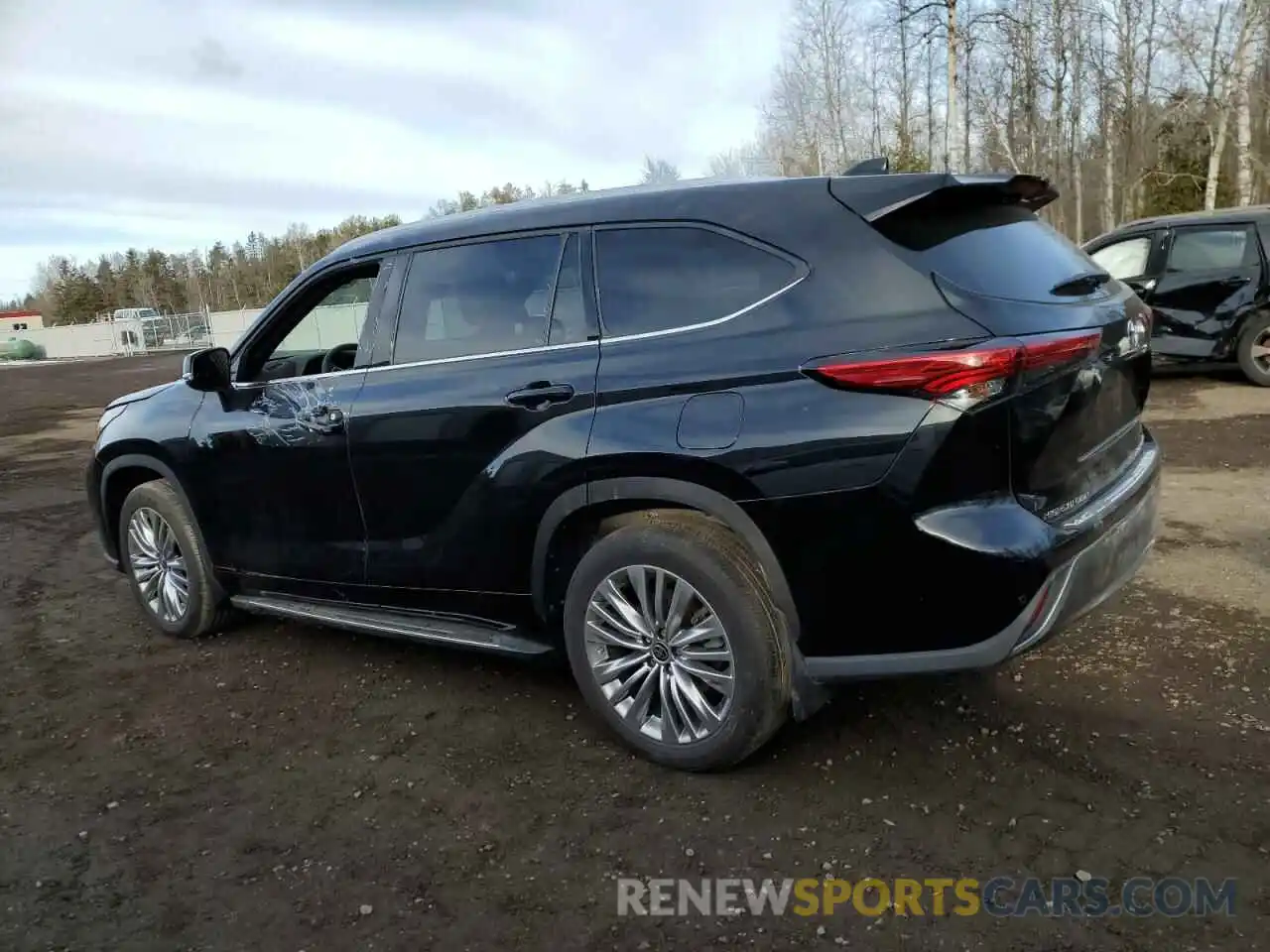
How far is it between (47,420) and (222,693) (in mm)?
14776

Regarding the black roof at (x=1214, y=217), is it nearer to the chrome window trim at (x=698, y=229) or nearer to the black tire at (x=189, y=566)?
the chrome window trim at (x=698, y=229)

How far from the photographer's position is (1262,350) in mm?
10016

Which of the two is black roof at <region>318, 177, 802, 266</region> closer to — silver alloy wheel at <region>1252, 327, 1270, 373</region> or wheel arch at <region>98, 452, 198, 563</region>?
wheel arch at <region>98, 452, 198, 563</region>

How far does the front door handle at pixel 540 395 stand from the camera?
328cm

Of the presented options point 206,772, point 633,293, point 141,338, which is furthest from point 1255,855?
point 141,338

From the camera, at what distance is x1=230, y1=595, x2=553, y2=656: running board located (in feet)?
11.8

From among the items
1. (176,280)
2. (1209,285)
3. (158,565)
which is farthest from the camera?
(176,280)

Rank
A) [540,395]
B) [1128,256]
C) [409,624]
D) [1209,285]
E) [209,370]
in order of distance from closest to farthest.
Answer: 1. [540,395]
2. [409,624]
3. [209,370]
4. [1209,285]
5. [1128,256]

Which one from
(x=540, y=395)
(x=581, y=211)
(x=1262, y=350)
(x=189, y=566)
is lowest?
(x=1262, y=350)

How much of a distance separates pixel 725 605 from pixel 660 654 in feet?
1.11

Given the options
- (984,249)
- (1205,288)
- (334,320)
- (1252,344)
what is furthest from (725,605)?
(1252,344)

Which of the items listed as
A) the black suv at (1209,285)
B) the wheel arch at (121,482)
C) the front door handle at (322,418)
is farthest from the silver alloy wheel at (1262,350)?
the wheel arch at (121,482)

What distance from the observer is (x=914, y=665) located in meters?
2.83

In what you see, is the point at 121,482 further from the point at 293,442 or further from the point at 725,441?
the point at 725,441
